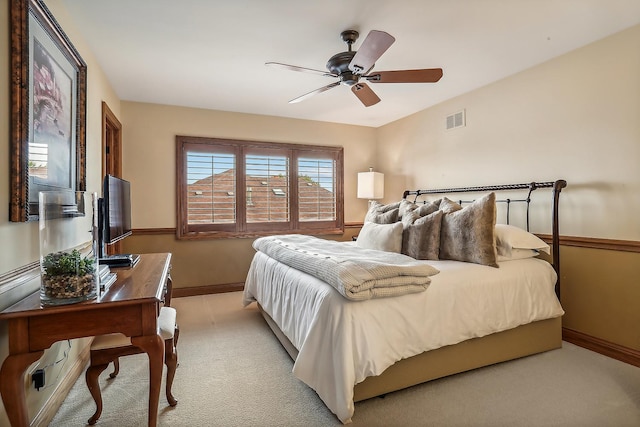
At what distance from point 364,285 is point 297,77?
2.37 meters

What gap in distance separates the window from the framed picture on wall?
6.57 ft

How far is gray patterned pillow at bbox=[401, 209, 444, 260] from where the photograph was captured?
2.83 m

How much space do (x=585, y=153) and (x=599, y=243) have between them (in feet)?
2.42

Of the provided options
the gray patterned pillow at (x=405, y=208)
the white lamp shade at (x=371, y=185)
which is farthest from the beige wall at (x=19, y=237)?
the white lamp shade at (x=371, y=185)

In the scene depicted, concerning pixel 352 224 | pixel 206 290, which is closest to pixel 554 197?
pixel 352 224

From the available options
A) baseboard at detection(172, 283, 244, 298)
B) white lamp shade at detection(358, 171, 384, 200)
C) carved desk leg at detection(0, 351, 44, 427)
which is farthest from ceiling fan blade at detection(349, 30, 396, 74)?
baseboard at detection(172, 283, 244, 298)

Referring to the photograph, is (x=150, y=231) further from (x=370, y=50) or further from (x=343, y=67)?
(x=370, y=50)

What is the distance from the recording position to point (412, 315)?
6.55 feet

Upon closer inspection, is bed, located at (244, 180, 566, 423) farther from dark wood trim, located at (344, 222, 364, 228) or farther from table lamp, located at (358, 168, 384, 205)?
dark wood trim, located at (344, 222, 364, 228)

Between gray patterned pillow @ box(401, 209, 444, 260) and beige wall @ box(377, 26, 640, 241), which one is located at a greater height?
beige wall @ box(377, 26, 640, 241)

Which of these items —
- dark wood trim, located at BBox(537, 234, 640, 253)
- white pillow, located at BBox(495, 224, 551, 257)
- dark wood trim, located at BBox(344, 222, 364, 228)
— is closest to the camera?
dark wood trim, located at BBox(537, 234, 640, 253)

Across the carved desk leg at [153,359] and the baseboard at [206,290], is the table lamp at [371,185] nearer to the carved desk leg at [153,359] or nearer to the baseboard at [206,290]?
the baseboard at [206,290]

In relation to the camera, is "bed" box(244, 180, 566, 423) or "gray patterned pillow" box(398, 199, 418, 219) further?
"gray patterned pillow" box(398, 199, 418, 219)

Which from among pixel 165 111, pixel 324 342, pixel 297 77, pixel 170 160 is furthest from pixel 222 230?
pixel 324 342
